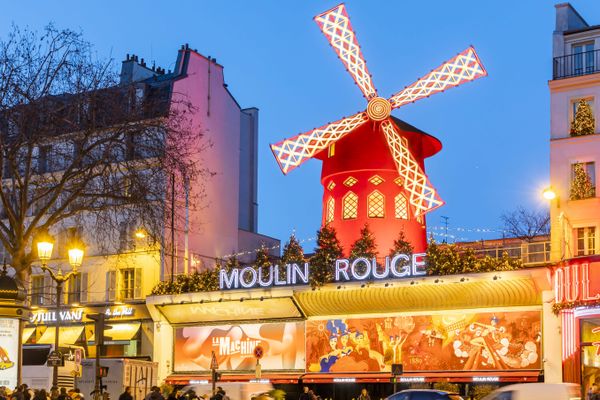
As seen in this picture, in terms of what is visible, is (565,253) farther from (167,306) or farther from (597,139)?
(167,306)

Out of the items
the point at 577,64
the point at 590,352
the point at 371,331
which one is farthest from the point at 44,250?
the point at 577,64

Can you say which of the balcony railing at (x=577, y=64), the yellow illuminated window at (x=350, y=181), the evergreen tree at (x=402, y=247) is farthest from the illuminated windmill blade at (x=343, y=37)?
the balcony railing at (x=577, y=64)

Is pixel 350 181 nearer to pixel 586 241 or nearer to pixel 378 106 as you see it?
pixel 378 106

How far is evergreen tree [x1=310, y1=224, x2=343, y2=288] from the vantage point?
28094 millimetres

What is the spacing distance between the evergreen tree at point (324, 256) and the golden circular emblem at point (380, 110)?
3.39 metres

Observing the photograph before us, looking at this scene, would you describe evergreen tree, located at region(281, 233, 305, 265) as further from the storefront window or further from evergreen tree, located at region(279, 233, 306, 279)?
the storefront window

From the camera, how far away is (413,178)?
95.8 feet

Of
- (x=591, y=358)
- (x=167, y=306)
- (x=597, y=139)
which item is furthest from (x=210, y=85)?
(x=591, y=358)

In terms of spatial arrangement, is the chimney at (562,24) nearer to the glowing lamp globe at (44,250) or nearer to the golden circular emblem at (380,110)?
the golden circular emblem at (380,110)

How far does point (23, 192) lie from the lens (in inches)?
687

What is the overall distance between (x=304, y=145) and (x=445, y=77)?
14.7 ft

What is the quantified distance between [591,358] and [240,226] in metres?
17.3

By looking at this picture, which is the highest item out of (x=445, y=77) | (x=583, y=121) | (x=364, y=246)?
(x=445, y=77)

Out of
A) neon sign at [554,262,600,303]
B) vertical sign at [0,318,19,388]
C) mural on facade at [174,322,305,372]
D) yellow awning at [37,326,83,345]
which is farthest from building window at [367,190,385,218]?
vertical sign at [0,318,19,388]
